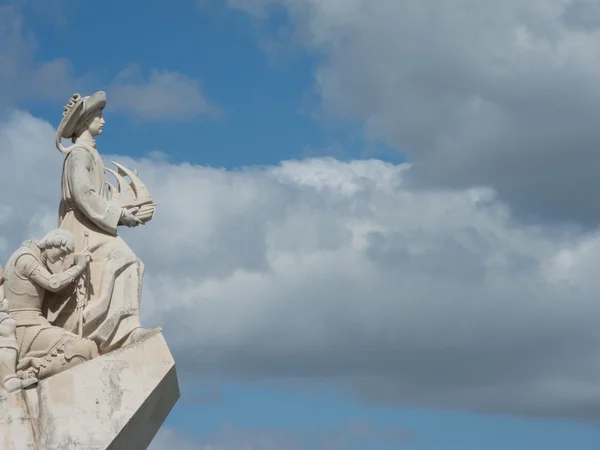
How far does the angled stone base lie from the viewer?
1524 cm

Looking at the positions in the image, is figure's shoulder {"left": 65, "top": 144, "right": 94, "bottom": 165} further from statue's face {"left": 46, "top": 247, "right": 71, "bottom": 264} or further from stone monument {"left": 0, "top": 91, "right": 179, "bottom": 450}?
statue's face {"left": 46, "top": 247, "right": 71, "bottom": 264}

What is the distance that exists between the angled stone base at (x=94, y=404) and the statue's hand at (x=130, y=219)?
1879 millimetres

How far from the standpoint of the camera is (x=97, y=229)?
17031mm

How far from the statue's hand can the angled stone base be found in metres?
1.88

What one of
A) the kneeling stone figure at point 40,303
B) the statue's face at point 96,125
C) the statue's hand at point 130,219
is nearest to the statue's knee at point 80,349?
the kneeling stone figure at point 40,303

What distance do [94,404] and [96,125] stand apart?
3.98 meters

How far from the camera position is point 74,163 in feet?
56.0

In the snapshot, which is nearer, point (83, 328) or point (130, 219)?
point (83, 328)

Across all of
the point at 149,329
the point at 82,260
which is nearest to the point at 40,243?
the point at 82,260

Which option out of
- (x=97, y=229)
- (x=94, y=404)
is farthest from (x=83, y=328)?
(x=97, y=229)

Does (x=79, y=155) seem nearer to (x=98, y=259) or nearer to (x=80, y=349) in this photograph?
(x=98, y=259)

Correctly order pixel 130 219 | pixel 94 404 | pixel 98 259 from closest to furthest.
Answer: pixel 94 404 < pixel 98 259 < pixel 130 219

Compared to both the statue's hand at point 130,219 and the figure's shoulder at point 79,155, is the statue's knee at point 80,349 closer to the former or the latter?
the statue's hand at point 130,219

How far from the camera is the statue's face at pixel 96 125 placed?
1750 centimetres
